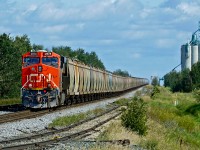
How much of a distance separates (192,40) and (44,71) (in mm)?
141558

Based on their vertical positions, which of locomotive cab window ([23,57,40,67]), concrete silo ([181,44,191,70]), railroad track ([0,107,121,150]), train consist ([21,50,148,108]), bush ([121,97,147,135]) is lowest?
railroad track ([0,107,121,150])

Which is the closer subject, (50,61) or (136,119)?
(136,119)

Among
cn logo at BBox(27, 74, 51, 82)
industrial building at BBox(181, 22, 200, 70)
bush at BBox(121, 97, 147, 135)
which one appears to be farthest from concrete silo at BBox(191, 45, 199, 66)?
bush at BBox(121, 97, 147, 135)

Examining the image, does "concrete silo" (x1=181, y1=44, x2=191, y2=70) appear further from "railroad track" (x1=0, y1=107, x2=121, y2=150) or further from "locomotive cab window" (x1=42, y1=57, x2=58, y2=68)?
"railroad track" (x1=0, y1=107, x2=121, y2=150)

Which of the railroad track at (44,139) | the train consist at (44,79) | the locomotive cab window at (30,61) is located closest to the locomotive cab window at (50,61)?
the train consist at (44,79)

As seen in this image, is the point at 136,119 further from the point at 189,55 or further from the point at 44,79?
the point at 189,55

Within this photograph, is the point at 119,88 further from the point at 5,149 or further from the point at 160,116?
the point at 5,149

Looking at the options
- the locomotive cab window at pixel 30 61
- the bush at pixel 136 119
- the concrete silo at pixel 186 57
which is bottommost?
the bush at pixel 136 119

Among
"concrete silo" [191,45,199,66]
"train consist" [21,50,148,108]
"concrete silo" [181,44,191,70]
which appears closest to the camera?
"train consist" [21,50,148,108]

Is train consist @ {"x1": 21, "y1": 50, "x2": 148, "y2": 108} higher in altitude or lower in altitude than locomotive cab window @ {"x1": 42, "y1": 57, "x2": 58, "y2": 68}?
lower

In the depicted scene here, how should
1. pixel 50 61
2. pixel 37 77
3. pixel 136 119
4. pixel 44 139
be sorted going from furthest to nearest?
pixel 50 61 < pixel 37 77 < pixel 136 119 < pixel 44 139

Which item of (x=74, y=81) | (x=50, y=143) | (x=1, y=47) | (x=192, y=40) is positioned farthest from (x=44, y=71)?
(x=192, y=40)

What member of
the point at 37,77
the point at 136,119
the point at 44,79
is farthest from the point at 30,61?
the point at 136,119

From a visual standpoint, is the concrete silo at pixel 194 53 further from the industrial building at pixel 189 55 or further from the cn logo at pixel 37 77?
the cn logo at pixel 37 77
